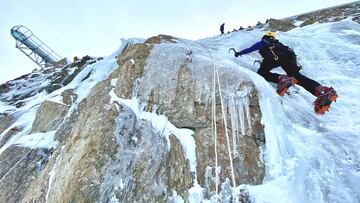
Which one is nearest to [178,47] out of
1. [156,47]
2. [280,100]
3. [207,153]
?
[156,47]

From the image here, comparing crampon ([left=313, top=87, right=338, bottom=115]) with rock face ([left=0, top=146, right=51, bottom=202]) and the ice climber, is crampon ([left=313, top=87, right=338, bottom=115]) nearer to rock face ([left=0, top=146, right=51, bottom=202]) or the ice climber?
the ice climber

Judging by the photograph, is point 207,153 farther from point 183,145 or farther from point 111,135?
point 111,135

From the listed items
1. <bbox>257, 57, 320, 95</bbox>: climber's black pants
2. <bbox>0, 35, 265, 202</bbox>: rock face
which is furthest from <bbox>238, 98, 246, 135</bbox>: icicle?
<bbox>257, 57, 320, 95</bbox>: climber's black pants

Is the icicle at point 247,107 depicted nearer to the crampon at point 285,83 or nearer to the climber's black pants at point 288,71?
the crampon at point 285,83

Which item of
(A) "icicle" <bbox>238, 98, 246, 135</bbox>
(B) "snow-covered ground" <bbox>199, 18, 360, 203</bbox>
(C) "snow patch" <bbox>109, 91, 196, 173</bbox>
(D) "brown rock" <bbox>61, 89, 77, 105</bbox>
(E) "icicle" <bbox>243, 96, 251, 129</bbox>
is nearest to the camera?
(B) "snow-covered ground" <bbox>199, 18, 360, 203</bbox>

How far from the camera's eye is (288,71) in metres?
7.24

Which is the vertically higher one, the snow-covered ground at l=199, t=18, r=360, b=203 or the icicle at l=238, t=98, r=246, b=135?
the icicle at l=238, t=98, r=246, b=135

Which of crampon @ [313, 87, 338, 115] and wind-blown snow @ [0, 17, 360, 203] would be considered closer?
wind-blown snow @ [0, 17, 360, 203]

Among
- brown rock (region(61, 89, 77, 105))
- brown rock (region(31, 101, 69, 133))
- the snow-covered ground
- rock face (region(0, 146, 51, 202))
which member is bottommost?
the snow-covered ground

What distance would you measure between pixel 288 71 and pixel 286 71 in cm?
5

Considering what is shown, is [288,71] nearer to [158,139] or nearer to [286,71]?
[286,71]

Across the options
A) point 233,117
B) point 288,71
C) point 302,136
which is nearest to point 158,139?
point 233,117

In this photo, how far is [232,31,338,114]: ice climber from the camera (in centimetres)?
670

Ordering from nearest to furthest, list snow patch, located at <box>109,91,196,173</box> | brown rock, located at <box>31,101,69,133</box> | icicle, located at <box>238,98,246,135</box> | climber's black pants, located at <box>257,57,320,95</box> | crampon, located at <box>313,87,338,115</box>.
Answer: snow patch, located at <box>109,91,196,173</box>, icicle, located at <box>238,98,246,135</box>, crampon, located at <box>313,87,338,115</box>, climber's black pants, located at <box>257,57,320,95</box>, brown rock, located at <box>31,101,69,133</box>
